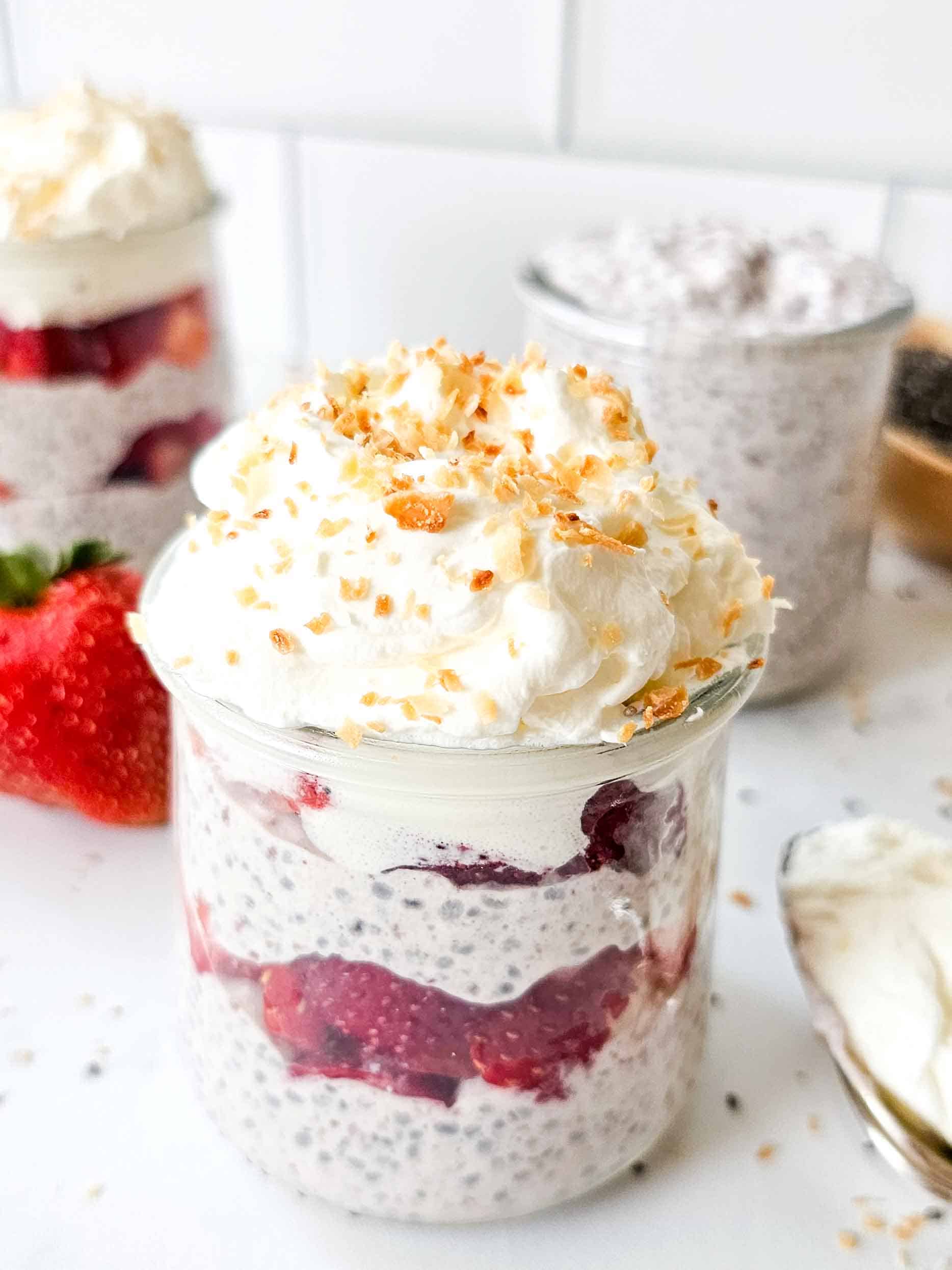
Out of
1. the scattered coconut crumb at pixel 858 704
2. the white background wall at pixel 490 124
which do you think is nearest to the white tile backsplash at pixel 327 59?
the white background wall at pixel 490 124

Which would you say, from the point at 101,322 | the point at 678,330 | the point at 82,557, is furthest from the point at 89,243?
the point at 678,330

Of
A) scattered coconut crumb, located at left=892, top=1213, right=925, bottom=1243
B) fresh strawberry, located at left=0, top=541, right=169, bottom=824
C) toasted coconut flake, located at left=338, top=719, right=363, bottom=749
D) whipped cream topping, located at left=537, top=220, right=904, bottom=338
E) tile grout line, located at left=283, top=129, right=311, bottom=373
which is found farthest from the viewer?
tile grout line, located at left=283, top=129, right=311, bottom=373

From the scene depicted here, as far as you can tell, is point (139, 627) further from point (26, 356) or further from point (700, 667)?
point (26, 356)

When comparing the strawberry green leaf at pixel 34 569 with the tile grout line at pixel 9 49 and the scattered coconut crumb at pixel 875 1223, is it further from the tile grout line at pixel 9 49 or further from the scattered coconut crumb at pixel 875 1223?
the tile grout line at pixel 9 49

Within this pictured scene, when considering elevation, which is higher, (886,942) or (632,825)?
(632,825)

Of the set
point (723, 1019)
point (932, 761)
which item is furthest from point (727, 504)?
point (723, 1019)

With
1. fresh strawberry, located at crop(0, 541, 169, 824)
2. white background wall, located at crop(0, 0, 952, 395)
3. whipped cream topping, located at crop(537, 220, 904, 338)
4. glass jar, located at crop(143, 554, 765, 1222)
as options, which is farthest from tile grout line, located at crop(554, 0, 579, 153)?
glass jar, located at crop(143, 554, 765, 1222)

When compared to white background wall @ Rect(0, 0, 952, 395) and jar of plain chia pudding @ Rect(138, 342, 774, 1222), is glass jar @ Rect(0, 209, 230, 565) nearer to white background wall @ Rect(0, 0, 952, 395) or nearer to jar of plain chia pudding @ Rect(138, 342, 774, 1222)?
white background wall @ Rect(0, 0, 952, 395)
